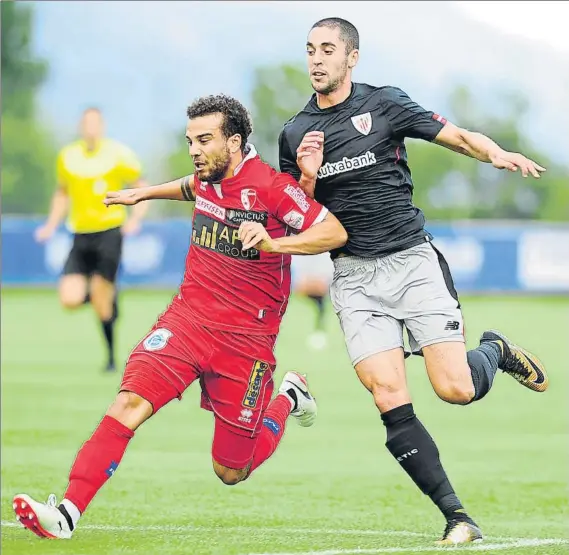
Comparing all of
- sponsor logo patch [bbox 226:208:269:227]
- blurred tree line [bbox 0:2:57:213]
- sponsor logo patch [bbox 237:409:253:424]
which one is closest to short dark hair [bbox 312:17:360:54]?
sponsor logo patch [bbox 226:208:269:227]

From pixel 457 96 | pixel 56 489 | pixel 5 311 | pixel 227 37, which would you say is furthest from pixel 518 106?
pixel 227 37

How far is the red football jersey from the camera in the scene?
662 cm

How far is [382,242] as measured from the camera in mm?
6934

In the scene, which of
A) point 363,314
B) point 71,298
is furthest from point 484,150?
point 71,298

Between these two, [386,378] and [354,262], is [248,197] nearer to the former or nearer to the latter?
[354,262]

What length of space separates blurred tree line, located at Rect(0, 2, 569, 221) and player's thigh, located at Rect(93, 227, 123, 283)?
3349cm

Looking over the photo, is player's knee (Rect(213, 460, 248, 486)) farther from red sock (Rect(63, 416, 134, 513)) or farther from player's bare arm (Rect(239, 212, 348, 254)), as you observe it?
player's bare arm (Rect(239, 212, 348, 254))

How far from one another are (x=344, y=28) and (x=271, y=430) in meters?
2.37

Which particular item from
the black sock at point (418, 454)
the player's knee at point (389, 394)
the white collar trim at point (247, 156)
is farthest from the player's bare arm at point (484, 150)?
the black sock at point (418, 454)

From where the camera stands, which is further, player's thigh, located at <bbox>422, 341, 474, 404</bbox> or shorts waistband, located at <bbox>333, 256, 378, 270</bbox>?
shorts waistband, located at <bbox>333, 256, 378, 270</bbox>

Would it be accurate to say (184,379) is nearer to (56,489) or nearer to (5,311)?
(56,489)

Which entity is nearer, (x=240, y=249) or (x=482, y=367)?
(x=240, y=249)

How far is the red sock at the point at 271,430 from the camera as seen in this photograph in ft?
24.3

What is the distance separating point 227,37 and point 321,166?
152135 millimetres
